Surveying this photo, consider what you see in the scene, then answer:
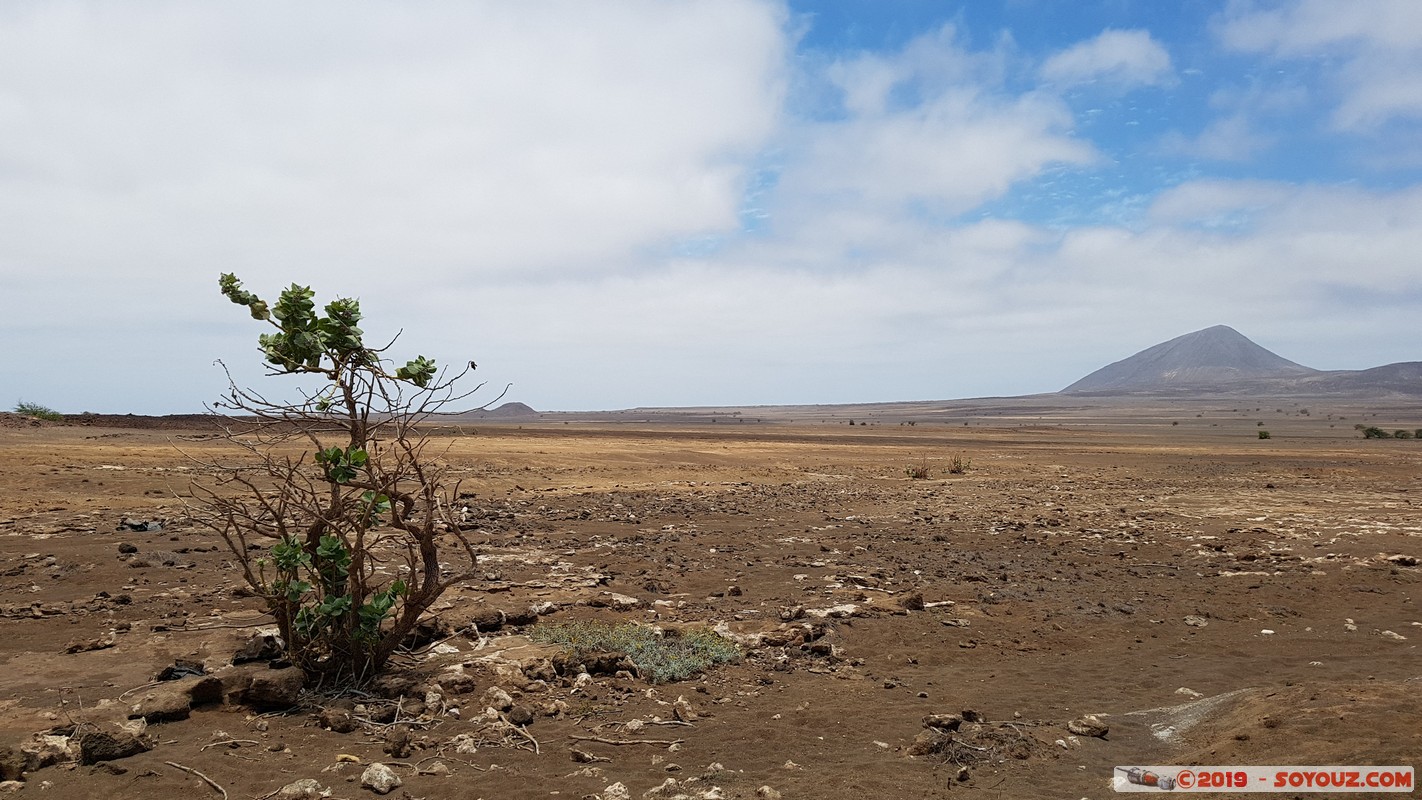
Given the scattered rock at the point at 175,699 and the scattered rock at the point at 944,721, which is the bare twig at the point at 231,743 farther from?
the scattered rock at the point at 944,721

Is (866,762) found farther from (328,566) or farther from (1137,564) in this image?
(1137,564)

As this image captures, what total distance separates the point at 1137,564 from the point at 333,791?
10910 millimetres

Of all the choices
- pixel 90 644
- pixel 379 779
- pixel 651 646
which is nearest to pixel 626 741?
pixel 379 779

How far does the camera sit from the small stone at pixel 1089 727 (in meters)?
5.60

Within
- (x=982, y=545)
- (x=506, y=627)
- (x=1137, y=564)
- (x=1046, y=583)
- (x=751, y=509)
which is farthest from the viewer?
(x=751, y=509)

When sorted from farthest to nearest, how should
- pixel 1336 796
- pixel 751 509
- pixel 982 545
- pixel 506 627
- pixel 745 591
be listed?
pixel 751 509 → pixel 982 545 → pixel 745 591 → pixel 506 627 → pixel 1336 796

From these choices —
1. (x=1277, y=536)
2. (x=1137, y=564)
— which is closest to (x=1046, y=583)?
(x=1137, y=564)

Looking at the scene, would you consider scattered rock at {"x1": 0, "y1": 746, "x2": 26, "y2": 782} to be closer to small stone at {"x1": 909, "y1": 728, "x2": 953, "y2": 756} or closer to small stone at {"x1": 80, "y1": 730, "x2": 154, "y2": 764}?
small stone at {"x1": 80, "y1": 730, "x2": 154, "y2": 764}

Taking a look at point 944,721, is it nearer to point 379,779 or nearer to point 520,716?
point 520,716

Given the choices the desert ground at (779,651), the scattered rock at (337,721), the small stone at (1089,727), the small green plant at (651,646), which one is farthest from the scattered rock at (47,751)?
the small stone at (1089,727)

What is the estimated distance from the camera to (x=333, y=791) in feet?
14.9

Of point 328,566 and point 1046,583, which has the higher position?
point 328,566

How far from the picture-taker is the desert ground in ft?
16.0

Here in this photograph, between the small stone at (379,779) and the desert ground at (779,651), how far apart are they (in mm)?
78
